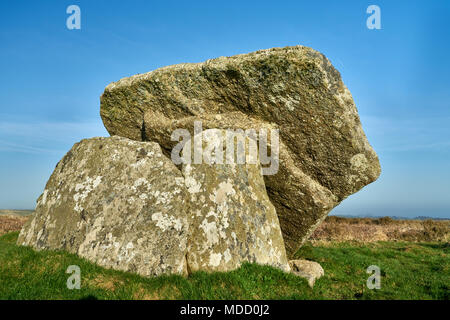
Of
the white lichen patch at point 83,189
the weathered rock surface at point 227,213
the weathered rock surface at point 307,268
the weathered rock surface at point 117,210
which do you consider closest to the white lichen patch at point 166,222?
the weathered rock surface at point 117,210

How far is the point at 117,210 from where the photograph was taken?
7.59 metres

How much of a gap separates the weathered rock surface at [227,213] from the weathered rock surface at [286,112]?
1223 millimetres

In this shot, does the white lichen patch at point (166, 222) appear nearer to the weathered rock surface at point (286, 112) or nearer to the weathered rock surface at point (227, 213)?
the weathered rock surface at point (227, 213)

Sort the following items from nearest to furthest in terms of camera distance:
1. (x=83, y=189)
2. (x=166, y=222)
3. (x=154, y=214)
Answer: (x=166, y=222) < (x=154, y=214) < (x=83, y=189)

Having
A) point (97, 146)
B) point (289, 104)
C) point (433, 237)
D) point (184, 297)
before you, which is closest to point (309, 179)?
point (289, 104)

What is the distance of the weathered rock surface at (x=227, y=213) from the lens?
283 inches

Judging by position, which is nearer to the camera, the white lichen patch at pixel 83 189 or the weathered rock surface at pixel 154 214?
the weathered rock surface at pixel 154 214

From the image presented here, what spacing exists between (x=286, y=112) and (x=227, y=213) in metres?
3.54

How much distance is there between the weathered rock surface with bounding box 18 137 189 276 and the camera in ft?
22.8

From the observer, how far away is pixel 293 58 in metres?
8.42

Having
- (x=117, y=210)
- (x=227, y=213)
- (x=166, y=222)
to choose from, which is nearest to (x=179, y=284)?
(x=166, y=222)

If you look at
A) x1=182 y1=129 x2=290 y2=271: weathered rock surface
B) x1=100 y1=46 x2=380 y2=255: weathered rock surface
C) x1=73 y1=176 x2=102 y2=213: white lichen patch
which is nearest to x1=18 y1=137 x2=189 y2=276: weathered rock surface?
x1=73 y1=176 x2=102 y2=213: white lichen patch

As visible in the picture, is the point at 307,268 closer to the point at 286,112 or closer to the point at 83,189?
the point at 286,112
